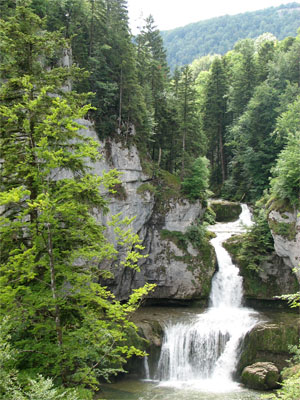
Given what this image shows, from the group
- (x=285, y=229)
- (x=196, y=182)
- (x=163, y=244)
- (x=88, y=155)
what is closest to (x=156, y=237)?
(x=163, y=244)

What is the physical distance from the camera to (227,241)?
26.9m

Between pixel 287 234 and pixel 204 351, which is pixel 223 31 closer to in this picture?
pixel 287 234

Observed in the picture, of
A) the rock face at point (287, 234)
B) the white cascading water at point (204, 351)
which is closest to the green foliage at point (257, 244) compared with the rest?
the rock face at point (287, 234)

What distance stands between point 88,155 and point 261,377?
47.9 feet

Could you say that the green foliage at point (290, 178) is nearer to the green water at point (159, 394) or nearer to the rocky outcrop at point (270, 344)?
the rocky outcrop at point (270, 344)

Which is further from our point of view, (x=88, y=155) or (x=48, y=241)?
(x=88, y=155)

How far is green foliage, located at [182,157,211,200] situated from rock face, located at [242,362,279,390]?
12954 millimetres

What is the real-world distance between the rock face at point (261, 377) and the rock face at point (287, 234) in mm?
6274

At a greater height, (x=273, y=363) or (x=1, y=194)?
(x=1, y=194)

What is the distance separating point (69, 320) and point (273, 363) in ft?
46.8

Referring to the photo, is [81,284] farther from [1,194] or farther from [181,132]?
[181,132]

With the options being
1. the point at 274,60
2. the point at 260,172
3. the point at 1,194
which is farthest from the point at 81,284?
the point at 274,60

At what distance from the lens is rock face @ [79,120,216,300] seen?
2427 centimetres

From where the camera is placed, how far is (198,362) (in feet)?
62.5
